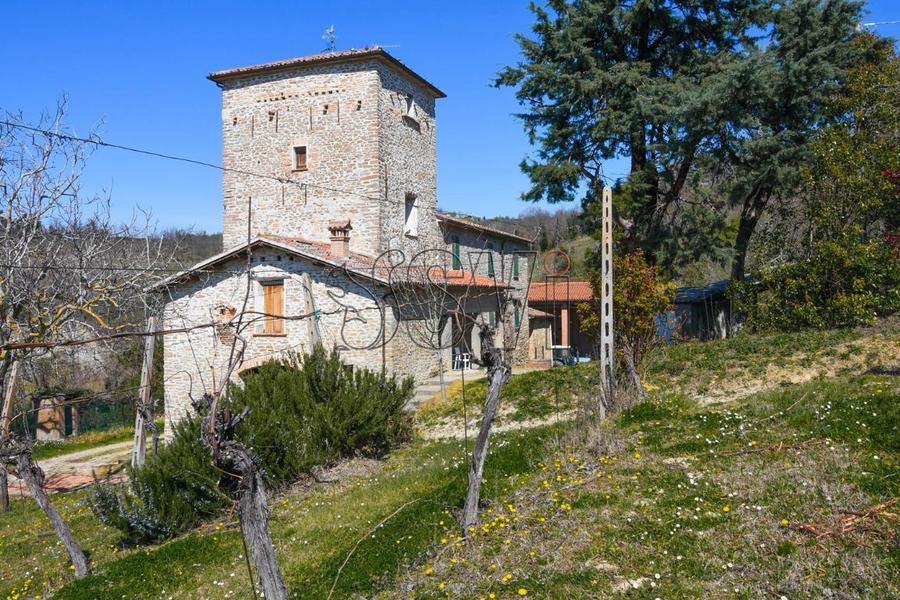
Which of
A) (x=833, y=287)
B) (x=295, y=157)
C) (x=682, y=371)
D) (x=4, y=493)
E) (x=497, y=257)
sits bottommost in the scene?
(x=4, y=493)

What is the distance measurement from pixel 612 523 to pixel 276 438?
559 cm

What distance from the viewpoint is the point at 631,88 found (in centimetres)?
1725

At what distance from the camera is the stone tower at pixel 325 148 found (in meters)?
19.5

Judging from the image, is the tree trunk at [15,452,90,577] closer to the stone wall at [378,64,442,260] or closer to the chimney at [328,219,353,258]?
the chimney at [328,219,353,258]

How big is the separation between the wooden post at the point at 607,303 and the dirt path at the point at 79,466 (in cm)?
997

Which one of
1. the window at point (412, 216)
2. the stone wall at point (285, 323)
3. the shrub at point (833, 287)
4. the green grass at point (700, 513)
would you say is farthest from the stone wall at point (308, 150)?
the green grass at point (700, 513)

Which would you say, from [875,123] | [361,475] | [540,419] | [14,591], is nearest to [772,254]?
[875,123]

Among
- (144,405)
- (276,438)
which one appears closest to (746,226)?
(276,438)

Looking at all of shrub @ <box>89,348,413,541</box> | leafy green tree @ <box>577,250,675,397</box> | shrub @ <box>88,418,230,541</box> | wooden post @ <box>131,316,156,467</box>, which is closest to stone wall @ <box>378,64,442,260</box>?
shrub @ <box>89,348,413,541</box>

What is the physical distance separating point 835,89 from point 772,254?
14.4 ft

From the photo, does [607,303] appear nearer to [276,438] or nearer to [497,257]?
[276,438]

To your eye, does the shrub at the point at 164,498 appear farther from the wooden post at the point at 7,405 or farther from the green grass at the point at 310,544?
the wooden post at the point at 7,405

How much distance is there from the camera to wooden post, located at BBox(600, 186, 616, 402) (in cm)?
853

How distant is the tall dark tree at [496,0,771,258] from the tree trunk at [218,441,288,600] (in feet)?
48.7
